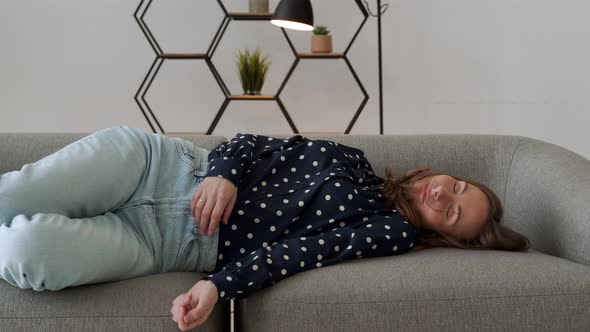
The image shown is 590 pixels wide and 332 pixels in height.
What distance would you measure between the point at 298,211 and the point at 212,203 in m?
0.21

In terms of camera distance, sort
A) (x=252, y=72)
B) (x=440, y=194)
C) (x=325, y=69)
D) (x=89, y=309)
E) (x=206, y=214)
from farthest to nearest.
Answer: (x=325, y=69), (x=252, y=72), (x=440, y=194), (x=206, y=214), (x=89, y=309)

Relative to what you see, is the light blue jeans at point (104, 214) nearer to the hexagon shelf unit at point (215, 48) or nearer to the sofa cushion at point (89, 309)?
the sofa cushion at point (89, 309)

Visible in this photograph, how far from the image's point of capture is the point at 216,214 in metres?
1.61

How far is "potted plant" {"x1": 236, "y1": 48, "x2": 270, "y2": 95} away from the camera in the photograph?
321 cm

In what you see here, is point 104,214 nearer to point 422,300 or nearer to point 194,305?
point 194,305

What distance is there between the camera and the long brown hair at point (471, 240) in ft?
5.81

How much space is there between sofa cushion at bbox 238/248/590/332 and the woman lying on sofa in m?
0.06

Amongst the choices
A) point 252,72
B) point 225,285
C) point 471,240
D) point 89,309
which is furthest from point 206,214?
point 252,72

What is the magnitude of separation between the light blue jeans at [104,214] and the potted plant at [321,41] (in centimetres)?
156

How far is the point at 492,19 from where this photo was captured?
3.57 m

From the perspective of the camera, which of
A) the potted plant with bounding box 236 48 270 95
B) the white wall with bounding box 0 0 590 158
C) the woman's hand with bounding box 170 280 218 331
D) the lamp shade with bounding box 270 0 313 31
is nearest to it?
the woman's hand with bounding box 170 280 218 331

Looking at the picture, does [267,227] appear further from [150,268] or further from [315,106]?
[315,106]

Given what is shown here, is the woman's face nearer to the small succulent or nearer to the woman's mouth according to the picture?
the woman's mouth

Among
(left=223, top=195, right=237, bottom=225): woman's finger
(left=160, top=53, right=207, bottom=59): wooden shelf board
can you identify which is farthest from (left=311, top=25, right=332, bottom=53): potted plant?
(left=223, top=195, right=237, bottom=225): woman's finger
